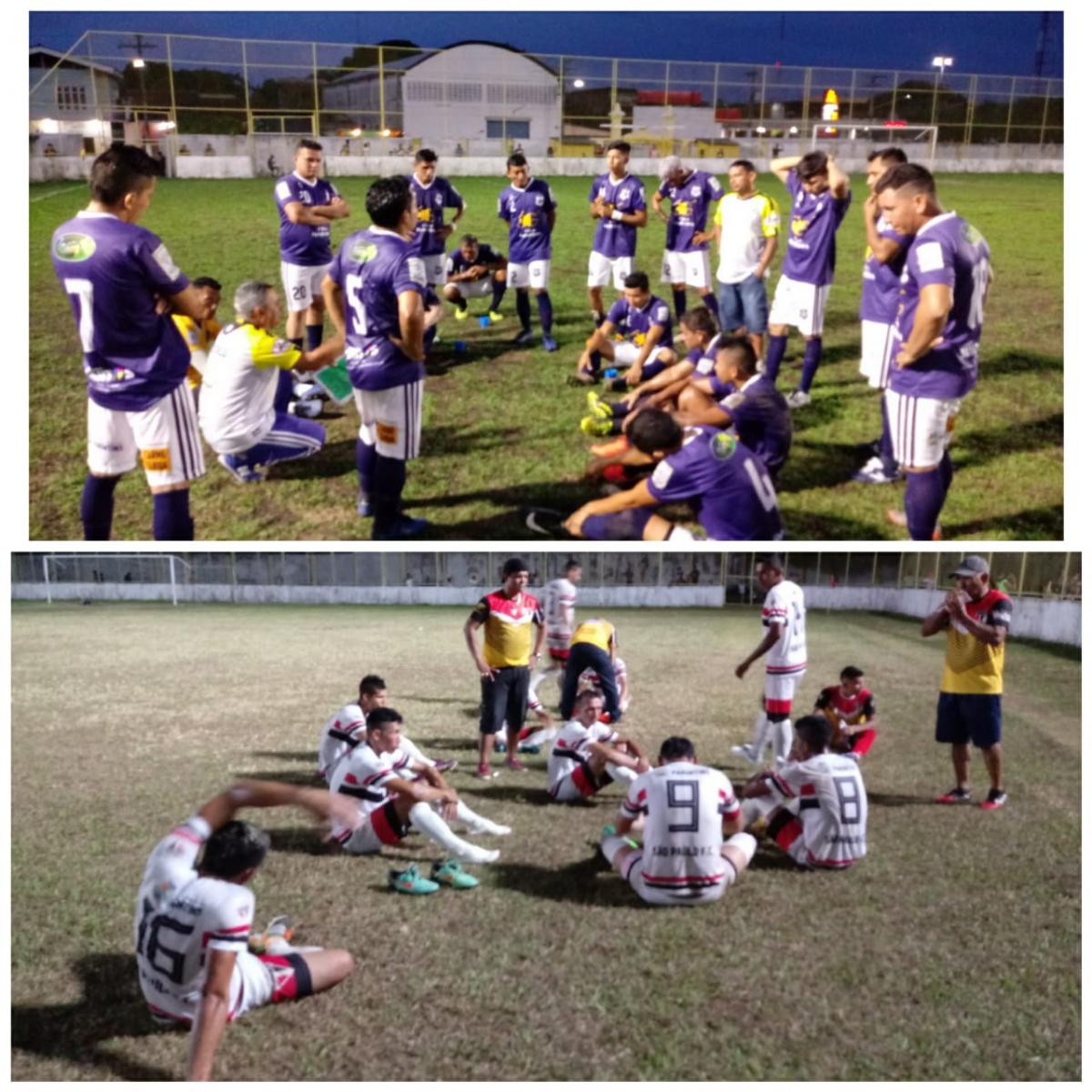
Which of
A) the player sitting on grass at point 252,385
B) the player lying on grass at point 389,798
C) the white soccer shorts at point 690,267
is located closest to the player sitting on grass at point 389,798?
the player lying on grass at point 389,798

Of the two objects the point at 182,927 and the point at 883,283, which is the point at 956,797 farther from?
the point at 182,927

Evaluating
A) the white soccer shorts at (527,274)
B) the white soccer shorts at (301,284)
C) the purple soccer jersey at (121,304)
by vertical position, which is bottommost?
the purple soccer jersey at (121,304)

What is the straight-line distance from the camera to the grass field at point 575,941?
10.8 ft

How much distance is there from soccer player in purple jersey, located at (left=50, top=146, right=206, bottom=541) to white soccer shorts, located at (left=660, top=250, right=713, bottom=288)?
5.78m

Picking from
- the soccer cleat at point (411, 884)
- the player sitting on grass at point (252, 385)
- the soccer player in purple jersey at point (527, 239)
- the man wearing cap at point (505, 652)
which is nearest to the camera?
the soccer cleat at point (411, 884)

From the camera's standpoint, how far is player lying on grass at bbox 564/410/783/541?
4.62 metres

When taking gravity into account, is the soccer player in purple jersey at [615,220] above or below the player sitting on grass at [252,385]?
above

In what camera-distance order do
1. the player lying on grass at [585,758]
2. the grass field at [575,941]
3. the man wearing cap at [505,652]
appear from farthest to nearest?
the man wearing cap at [505,652] < the player lying on grass at [585,758] < the grass field at [575,941]

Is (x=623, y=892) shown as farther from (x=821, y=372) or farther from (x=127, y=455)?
(x=821, y=372)

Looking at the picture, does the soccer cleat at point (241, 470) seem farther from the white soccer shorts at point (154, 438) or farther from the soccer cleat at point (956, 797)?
the soccer cleat at point (956, 797)

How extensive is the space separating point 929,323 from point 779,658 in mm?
2943

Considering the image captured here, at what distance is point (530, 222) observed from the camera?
888 cm

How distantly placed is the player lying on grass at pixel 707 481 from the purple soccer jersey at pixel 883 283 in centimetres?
220

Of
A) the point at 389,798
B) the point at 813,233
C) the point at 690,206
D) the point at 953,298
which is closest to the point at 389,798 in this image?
the point at 389,798
